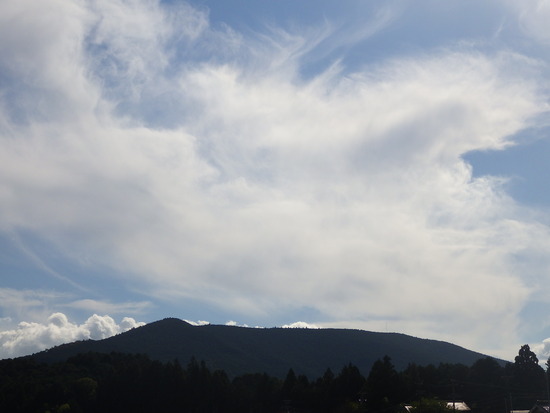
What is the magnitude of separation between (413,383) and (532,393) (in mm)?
17234

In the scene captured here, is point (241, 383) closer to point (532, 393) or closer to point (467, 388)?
point (467, 388)

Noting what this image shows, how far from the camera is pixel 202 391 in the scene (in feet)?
346

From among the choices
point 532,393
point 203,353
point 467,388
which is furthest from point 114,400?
point 203,353

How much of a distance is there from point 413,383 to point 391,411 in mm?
14699

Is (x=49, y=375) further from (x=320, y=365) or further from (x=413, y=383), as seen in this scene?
(x=320, y=365)

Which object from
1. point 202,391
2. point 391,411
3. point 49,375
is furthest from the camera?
point 49,375

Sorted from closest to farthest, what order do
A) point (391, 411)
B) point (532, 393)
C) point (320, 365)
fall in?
1. point (391, 411)
2. point (532, 393)
3. point (320, 365)

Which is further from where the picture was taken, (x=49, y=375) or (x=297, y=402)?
(x=49, y=375)

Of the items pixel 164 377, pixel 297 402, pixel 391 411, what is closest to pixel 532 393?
pixel 391 411

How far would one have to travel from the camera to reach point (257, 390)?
10938 cm

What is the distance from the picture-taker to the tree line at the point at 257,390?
325 feet

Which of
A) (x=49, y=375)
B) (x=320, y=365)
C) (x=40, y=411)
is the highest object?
(x=320, y=365)

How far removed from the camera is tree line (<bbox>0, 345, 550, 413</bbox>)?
325ft

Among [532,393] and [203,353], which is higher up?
[203,353]
